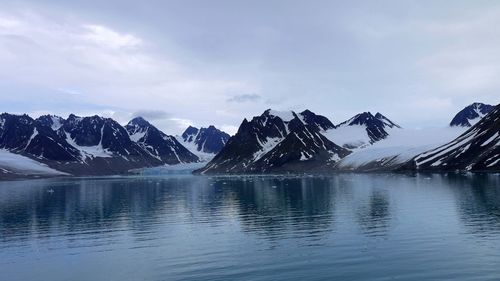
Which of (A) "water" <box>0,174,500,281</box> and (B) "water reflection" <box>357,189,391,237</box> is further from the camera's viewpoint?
(B) "water reflection" <box>357,189,391,237</box>

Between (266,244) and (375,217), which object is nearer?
(266,244)

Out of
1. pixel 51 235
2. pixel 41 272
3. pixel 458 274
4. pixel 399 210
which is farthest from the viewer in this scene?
pixel 399 210

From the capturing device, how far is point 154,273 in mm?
43719

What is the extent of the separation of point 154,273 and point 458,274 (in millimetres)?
26823

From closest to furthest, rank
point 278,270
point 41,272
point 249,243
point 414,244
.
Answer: point 278,270 → point 41,272 → point 414,244 → point 249,243

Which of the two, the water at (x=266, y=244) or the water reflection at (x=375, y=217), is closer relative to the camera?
the water at (x=266, y=244)

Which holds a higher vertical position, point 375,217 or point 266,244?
point 375,217

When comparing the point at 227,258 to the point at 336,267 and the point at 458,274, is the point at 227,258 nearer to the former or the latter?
the point at 336,267

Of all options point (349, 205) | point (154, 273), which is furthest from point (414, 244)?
point (349, 205)

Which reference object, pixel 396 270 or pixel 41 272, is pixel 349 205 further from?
pixel 41 272

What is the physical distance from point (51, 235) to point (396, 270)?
174 ft

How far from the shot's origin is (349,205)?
100125 millimetres

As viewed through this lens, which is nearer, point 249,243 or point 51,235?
point 249,243

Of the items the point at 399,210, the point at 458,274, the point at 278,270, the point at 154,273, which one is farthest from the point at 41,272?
the point at 399,210
